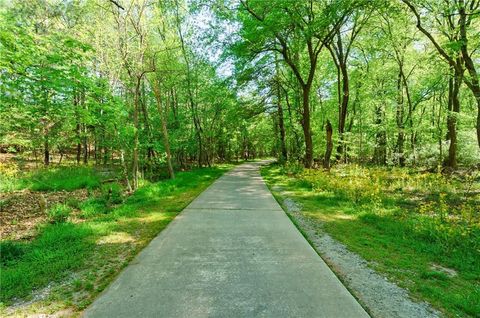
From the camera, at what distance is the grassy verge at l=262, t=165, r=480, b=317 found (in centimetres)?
358

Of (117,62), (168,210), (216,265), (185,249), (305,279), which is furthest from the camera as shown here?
(117,62)

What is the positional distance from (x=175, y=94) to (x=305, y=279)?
2333 cm

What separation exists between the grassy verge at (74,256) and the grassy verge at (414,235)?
4.11m

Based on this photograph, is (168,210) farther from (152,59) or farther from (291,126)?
(291,126)

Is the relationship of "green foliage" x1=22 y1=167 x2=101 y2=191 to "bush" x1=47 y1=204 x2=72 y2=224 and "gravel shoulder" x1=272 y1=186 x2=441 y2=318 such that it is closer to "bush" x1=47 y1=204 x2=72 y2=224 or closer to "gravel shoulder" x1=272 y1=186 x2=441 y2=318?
"bush" x1=47 y1=204 x2=72 y2=224

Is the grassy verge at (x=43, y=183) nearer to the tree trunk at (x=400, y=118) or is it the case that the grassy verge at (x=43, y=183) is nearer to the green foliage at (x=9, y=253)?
the green foliage at (x=9, y=253)

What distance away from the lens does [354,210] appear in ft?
25.7

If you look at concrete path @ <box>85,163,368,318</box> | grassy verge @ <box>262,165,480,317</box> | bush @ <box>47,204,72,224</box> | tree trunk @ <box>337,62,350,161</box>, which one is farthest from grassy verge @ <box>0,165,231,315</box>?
tree trunk @ <box>337,62,350,161</box>

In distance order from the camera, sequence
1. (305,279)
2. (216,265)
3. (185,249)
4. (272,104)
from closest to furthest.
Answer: (305,279) → (216,265) → (185,249) → (272,104)

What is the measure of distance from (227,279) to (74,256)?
2679 millimetres

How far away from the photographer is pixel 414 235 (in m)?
5.61

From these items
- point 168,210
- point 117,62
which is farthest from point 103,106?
point 117,62

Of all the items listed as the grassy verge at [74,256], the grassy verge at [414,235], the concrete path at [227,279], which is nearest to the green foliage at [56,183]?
the grassy verge at [74,256]

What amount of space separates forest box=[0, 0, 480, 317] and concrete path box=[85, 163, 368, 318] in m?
0.50
